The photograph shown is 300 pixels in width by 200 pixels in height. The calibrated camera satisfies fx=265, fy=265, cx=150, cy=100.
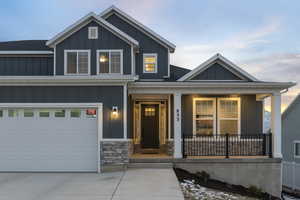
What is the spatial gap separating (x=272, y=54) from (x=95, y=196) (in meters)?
23.1

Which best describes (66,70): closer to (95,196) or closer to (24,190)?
(24,190)

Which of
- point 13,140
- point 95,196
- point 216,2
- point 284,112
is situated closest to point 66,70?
point 13,140

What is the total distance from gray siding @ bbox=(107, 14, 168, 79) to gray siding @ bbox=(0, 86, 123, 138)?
3.27m

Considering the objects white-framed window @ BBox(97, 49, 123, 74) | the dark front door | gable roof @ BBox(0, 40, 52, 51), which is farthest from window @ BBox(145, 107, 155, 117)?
gable roof @ BBox(0, 40, 52, 51)

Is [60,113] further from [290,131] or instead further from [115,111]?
[290,131]

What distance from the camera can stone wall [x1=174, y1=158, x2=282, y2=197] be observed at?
1002 centimetres

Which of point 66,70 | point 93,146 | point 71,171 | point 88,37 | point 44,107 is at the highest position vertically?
point 88,37

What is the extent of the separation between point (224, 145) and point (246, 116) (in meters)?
1.70

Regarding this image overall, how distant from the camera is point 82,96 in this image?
9.82 m

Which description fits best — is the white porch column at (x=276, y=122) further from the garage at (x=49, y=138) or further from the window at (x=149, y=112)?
the garage at (x=49, y=138)

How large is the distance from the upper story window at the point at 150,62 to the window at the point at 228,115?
3495 mm

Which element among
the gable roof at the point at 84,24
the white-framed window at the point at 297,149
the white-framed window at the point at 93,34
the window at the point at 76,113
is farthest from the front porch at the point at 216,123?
the white-framed window at the point at 297,149

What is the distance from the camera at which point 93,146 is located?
9.83 m

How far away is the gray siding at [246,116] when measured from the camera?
11.8m
